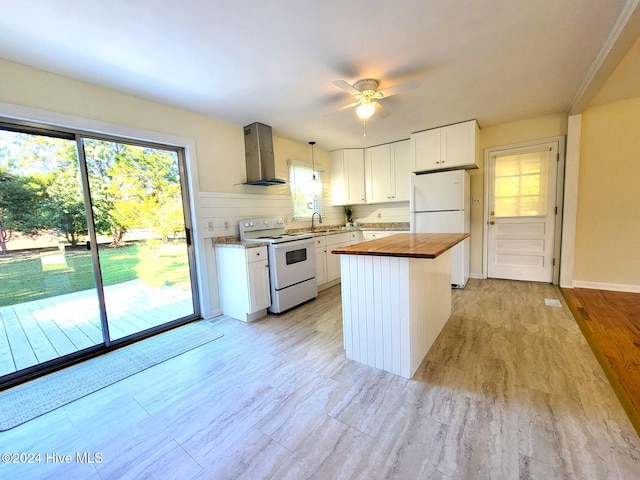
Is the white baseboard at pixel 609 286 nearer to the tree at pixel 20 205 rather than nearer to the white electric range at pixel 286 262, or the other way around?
the white electric range at pixel 286 262

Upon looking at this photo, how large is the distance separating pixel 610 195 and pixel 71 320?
6.10 meters

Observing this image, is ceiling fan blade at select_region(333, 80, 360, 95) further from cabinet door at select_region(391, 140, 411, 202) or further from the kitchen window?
cabinet door at select_region(391, 140, 411, 202)

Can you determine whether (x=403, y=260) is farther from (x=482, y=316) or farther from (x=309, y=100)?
(x=309, y=100)

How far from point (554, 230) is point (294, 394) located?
4198mm

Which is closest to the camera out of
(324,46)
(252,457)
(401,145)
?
(252,457)

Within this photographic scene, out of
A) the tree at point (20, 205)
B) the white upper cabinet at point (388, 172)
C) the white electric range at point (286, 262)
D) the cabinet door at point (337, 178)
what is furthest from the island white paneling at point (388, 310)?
the cabinet door at point (337, 178)

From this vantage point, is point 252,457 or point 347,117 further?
point 347,117

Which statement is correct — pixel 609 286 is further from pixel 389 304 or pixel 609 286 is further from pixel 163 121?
pixel 163 121

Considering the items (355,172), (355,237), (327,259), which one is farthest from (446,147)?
(327,259)

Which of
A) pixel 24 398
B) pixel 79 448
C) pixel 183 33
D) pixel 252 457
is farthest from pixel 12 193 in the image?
pixel 252 457

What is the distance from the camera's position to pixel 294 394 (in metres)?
1.76

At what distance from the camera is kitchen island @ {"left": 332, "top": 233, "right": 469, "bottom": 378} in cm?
180

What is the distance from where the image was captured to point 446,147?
3.80 m

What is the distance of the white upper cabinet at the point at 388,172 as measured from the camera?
453cm
